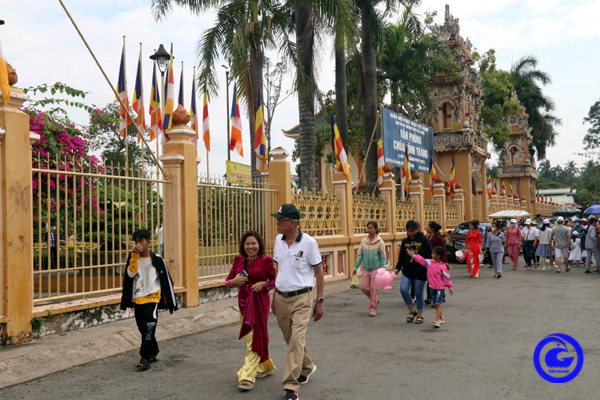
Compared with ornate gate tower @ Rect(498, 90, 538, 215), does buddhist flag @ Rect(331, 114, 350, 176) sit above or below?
below

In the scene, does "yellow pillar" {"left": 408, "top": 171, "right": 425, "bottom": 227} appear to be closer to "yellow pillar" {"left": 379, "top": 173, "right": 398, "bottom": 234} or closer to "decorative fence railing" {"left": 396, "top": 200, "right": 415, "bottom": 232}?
"decorative fence railing" {"left": 396, "top": 200, "right": 415, "bottom": 232}

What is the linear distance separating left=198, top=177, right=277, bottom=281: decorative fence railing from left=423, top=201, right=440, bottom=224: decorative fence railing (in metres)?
12.6

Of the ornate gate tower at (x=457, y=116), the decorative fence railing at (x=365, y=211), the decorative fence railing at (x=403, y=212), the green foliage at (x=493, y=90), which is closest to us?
the decorative fence railing at (x=365, y=211)

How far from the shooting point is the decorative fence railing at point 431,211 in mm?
23219

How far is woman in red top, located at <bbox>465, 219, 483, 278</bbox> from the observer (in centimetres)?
1566

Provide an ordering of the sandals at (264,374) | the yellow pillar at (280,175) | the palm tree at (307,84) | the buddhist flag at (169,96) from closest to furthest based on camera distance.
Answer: the sandals at (264,374), the yellow pillar at (280,175), the buddhist flag at (169,96), the palm tree at (307,84)

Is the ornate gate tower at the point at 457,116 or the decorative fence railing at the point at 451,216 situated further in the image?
the ornate gate tower at the point at 457,116

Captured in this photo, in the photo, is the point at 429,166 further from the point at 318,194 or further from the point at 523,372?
the point at 523,372

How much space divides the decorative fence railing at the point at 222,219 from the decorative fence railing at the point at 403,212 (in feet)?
29.6

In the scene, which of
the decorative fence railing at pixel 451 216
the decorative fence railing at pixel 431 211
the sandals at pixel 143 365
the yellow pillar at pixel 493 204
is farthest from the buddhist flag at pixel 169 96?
the yellow pillar at pixel 493 204

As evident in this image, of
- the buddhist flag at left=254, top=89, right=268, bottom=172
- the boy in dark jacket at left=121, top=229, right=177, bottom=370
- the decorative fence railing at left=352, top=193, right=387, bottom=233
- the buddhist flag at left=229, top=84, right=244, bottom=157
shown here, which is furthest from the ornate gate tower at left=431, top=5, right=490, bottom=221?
the boy in dark jacket at left=121, top=229, right=177, bottom=370

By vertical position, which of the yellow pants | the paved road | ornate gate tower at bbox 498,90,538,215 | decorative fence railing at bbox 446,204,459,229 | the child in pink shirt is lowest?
the paved road

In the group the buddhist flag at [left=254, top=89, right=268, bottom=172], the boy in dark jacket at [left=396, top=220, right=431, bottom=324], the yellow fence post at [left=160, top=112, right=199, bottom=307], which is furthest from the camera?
the buddhist flag at [left=254, top=89, right=268, bottom=172]

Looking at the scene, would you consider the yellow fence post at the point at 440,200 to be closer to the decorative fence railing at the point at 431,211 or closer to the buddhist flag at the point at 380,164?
the decorative fence railing at the point at 431,211
